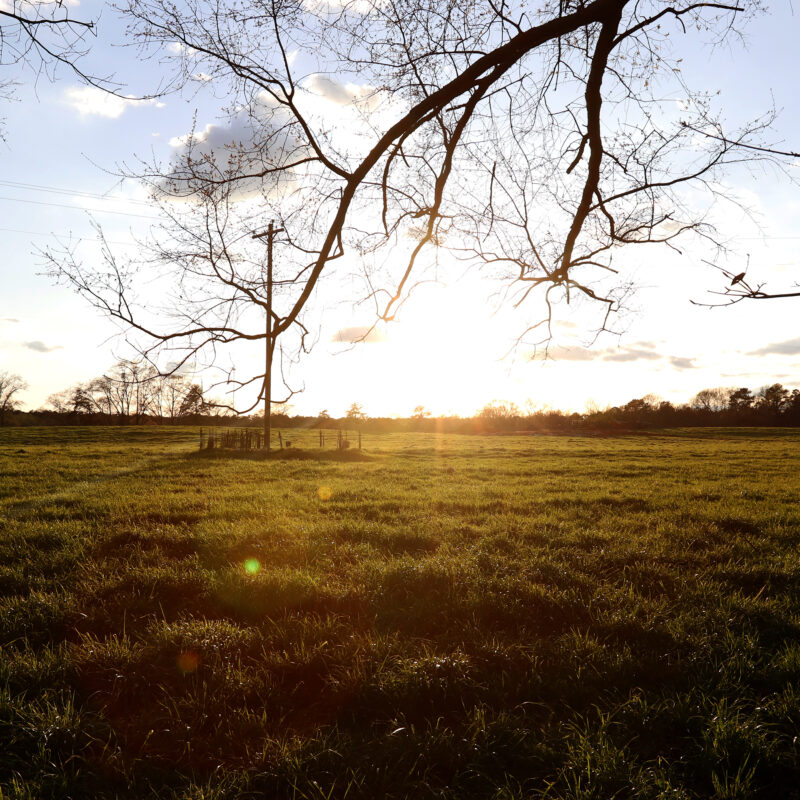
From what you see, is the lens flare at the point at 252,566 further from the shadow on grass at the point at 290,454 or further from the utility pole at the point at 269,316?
the shadow on grass at the point at 290,454

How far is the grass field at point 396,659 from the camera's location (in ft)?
8.93

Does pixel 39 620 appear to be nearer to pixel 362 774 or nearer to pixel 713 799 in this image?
pixel 362 774

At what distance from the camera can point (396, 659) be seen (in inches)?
146

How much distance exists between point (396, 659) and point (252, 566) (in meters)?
2.56

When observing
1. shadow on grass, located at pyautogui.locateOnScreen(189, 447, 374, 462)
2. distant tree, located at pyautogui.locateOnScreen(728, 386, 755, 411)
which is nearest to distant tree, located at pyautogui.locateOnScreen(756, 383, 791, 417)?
distant tree, located at pyautogui.locateOnScreen(728, 386, 755, 411)

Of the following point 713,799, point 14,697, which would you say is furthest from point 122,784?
point 713,799

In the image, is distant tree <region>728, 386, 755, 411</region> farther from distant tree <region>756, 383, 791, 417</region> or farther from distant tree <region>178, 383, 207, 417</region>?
distant tree <region>178, 383, 207, 417</region>

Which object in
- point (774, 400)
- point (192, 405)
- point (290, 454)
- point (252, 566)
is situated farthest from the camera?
point (774, 400)

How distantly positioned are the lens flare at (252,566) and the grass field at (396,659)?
72 mm

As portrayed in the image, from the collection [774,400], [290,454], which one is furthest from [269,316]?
[774,400]

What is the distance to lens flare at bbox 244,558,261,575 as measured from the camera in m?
5.44

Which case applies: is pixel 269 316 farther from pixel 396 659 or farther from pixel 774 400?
pixel 774 400

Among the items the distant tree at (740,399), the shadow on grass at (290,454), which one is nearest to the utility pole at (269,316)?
the shadow on grass at (290,454)

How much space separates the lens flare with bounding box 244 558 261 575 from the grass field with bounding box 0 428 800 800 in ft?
0.24
